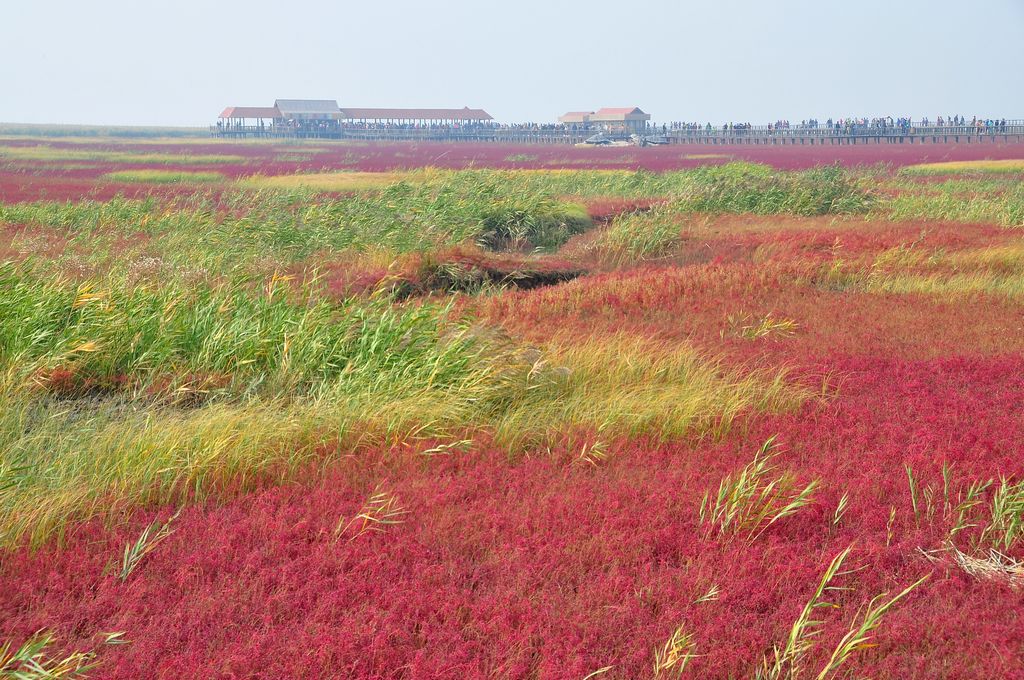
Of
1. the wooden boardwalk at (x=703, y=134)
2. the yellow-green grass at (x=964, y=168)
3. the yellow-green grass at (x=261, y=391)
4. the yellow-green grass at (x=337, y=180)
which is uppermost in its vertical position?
the wooden boardwalk at (x=703, y=134)

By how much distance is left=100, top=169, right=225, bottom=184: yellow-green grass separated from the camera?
35.3m

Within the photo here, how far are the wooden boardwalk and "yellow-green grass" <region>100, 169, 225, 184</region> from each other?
62.8m

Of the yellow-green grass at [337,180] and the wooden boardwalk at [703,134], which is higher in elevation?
the wooden boardwalk at [703,134]

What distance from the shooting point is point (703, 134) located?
9425 cm

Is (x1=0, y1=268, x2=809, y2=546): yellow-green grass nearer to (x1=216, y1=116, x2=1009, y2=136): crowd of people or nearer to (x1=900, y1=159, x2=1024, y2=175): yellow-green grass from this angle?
(x1=900, y1=159, x2=1024, y2=175): yellow-green grass

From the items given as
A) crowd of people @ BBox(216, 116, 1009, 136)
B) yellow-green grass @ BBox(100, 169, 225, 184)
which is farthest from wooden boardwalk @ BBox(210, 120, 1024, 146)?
yellow-green grass @ BBox(100, 169, 225, 184)

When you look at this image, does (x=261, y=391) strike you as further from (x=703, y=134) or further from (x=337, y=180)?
(x=703, y=134)

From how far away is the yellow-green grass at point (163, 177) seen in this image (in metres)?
35.3

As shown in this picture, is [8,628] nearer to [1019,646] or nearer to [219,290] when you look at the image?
[1019,646]

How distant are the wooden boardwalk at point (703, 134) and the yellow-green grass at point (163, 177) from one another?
6279cm

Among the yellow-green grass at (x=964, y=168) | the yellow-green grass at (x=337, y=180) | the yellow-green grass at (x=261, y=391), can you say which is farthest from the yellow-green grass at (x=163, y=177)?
the yellow-green grass at (x=964, y=168)

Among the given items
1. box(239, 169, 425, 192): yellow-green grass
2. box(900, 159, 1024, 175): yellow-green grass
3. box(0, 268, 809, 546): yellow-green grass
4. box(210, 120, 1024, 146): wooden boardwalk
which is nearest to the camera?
box(0, 268, 809, 546): yellow-green grass

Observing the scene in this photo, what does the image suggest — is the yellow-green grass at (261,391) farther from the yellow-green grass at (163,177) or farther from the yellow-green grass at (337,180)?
the yellow-green grass at (163,177)

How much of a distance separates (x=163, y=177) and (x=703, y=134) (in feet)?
225
